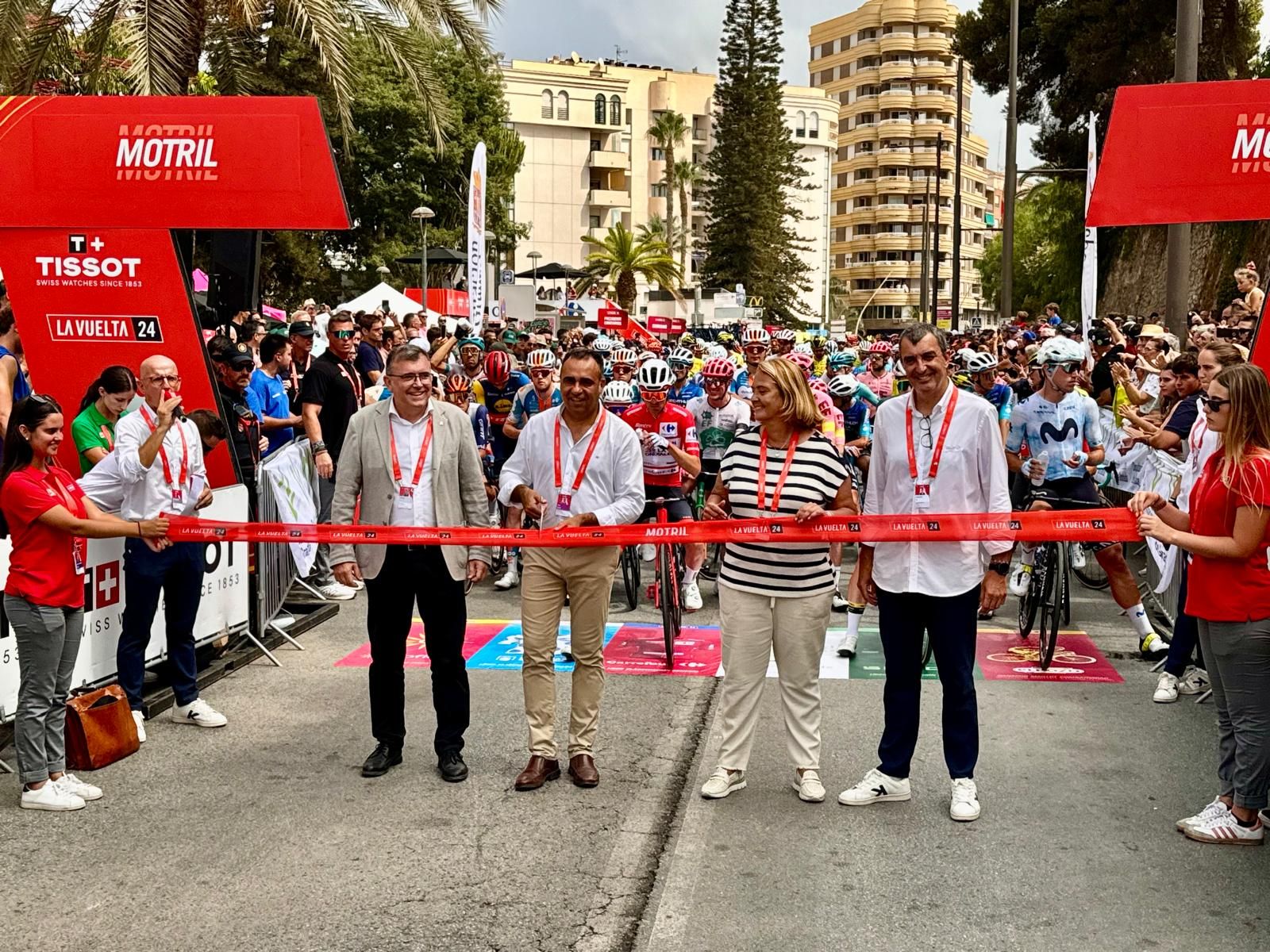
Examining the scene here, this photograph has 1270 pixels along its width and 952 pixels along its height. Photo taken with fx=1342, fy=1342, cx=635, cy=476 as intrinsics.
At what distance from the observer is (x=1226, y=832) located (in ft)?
19.1

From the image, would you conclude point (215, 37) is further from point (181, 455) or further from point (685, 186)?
point (685, 186)

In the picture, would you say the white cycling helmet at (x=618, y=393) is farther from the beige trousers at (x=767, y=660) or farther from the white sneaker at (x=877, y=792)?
the white sneaker at (x=877, y=792)

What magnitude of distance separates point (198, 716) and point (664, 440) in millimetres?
3909

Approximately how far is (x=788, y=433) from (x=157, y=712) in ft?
13.7

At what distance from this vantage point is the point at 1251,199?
776 centimetres

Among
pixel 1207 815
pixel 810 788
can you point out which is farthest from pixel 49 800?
pixel 1207 815

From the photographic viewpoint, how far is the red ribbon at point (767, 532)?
6066 millimetres

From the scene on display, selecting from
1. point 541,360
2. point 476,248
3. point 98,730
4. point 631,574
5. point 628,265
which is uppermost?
point 628,265

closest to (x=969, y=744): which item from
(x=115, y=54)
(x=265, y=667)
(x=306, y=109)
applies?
(x=265, y=667)

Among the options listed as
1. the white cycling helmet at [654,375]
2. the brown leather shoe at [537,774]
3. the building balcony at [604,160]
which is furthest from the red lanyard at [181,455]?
the building balcony at [604,160]

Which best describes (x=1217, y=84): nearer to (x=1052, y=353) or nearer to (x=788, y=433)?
(x=1052, y=353)

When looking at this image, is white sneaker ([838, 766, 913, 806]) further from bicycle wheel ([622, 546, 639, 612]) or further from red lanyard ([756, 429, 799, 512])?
bicycle wheel ([622, 546, 639, 612])

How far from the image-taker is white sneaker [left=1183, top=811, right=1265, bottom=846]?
228 inches

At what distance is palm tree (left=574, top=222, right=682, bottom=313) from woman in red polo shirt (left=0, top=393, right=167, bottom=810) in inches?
2975
